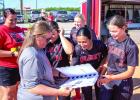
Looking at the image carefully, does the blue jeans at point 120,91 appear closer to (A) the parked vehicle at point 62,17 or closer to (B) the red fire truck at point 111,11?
(B) the red fire truck at point 111,11

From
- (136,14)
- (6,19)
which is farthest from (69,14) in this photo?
(6,19)

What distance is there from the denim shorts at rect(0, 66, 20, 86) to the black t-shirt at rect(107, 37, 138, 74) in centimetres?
162

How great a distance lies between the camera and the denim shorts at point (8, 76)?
486cm

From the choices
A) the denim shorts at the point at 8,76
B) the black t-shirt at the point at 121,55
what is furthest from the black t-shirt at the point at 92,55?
the denim shorts at the point at 8,76

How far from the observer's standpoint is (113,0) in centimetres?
1703

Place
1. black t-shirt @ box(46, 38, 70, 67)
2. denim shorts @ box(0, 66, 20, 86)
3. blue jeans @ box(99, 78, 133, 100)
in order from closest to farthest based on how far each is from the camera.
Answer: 1. blue jeans @ box(99, 78, 133, 100)
2. black t-shirt @ box(46, 38, 70, 67)
3. denim shorts @ box(0, 66, 20, 86)

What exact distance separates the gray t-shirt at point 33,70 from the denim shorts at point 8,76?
5.90 feet

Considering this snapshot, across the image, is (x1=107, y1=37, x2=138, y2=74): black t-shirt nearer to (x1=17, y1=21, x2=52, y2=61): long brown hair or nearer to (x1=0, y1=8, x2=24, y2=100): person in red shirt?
(x1=17, y1=21, x2=52, y2=61): long brown hair

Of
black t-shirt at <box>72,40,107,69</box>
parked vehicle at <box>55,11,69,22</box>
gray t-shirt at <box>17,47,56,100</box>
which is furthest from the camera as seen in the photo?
parked vehicle at <box>55,11,69,22</box>

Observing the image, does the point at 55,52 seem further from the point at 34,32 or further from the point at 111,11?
the point at 111,11

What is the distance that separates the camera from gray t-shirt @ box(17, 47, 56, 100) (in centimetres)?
292

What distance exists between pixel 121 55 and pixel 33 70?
1.15m

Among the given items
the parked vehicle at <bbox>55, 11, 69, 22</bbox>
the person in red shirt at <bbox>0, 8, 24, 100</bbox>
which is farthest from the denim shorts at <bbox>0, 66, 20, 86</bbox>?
the parked vehicle at <bbox>55, 11, 69, 22</bbox>

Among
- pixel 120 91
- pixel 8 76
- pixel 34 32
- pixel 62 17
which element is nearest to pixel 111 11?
pixel 8 76
